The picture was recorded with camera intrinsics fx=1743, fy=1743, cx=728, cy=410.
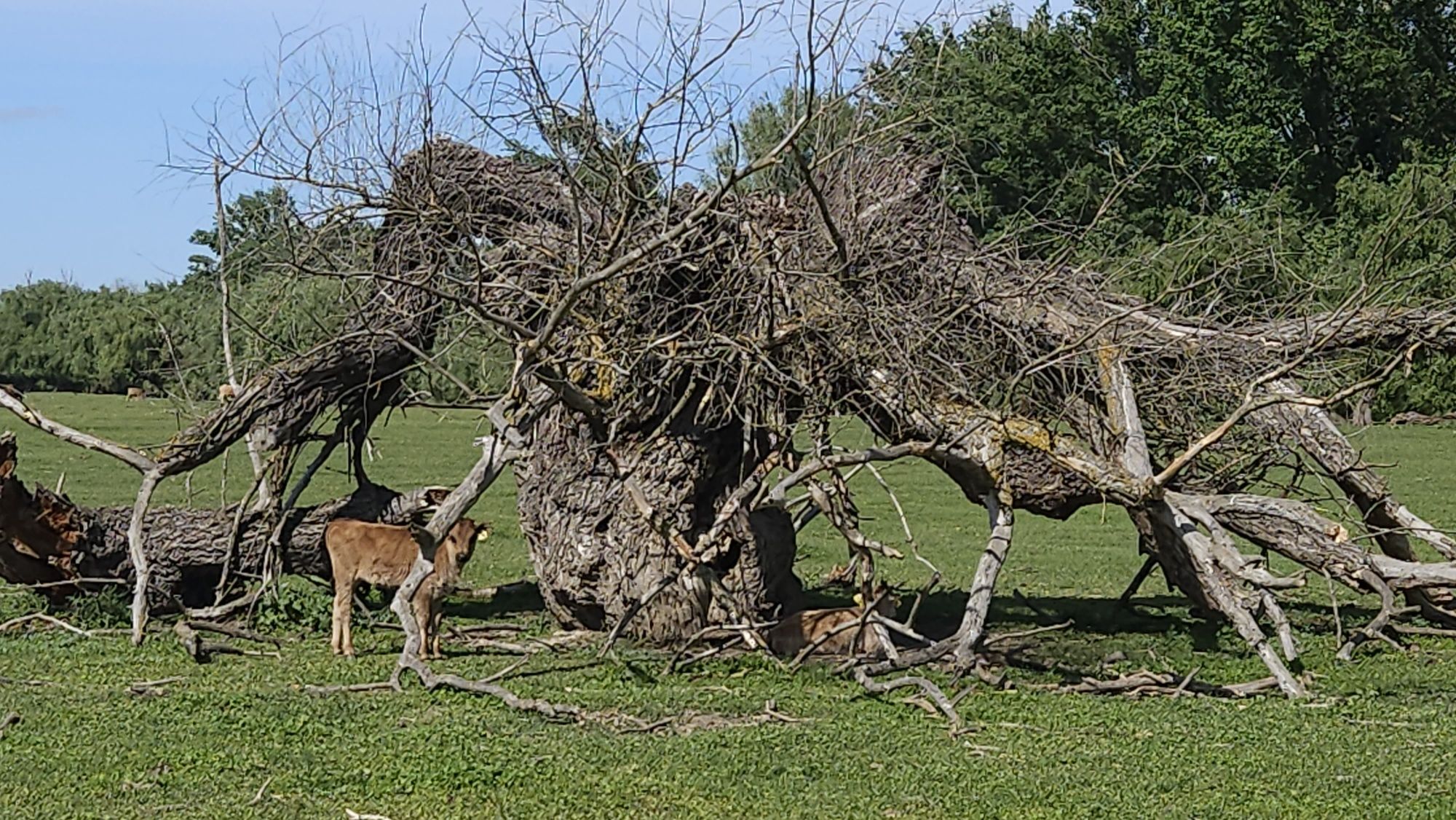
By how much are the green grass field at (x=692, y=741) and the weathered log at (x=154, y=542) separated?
13.9 inches

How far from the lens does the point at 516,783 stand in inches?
272

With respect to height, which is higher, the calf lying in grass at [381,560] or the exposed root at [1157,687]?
the calf lying in grass at [381,560]

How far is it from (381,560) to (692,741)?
3.76 metres

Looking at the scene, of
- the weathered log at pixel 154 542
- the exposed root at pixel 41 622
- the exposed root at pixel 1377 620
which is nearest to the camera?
the exposed root at pixel 1377 620

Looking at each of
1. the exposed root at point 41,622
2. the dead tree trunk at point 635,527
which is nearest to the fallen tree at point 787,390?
the dead tree trunk at point 635,527

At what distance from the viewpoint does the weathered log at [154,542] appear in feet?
36.8

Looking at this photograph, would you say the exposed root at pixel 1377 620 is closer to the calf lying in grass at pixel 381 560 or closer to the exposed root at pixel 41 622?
the calf lying in grass at pixel 381 560

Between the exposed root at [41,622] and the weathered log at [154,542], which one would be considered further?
the weathered log at [154,542]

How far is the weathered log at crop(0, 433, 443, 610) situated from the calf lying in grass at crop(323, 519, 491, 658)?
2.58ft

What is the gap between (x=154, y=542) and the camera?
11531mm

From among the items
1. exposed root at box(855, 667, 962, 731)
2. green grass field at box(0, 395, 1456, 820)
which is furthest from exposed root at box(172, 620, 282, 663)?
exposed root at box(855, 667, 962, 731)

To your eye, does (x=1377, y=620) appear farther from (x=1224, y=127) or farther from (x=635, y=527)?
(x=1224, y=127)

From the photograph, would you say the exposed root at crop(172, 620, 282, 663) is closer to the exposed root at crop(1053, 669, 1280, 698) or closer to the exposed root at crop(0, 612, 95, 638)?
the exposed root at crop(0, 612, 95, 638)

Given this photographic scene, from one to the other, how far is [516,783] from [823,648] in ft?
12.4
